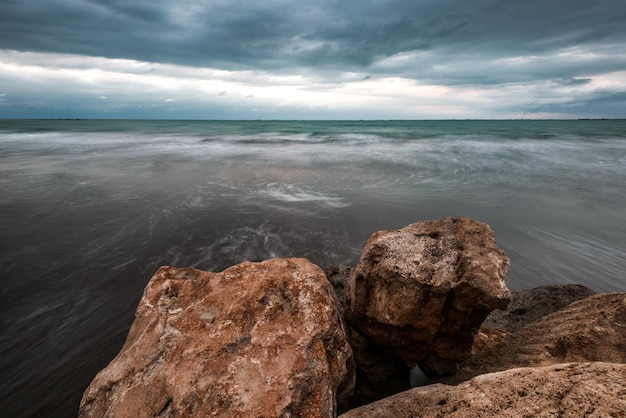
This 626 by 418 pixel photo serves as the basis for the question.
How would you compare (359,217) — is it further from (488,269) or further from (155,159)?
(155,159)

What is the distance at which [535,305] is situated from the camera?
5.28m

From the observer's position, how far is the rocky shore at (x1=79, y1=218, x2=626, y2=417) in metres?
2.37

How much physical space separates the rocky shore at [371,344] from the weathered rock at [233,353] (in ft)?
0.04

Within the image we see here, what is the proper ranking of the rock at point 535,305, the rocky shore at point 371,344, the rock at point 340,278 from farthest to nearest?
the rock at point 340,278, the rock at point 535,305, the rocky shore at point 371,344

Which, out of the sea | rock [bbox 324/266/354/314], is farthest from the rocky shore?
the sea

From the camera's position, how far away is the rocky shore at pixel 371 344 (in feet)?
7.78

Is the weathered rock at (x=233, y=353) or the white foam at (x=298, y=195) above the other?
the weathered rock at (x=233, y=353)

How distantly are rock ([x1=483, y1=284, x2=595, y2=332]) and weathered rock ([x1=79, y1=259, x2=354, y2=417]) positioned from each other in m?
3.12

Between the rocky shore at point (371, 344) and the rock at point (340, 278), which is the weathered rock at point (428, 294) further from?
the rock at point (340, 278)

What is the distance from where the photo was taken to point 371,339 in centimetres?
413

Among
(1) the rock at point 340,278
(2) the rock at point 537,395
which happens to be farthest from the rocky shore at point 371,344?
(1) the rock at point 340,278

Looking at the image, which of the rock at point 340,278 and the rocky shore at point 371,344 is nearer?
the rocky shore at point 371,344

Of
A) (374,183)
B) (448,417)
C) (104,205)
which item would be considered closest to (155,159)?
(104,205)

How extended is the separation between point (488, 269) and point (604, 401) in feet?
6.24
